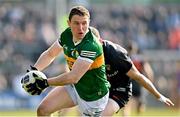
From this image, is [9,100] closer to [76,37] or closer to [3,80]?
[3,80]

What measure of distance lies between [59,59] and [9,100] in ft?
7.70

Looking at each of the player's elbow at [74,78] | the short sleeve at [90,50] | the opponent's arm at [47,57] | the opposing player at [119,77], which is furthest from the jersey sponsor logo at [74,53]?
the opposing player at [119,77]

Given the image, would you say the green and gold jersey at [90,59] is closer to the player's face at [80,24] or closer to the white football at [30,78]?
the player's face at [80,24]

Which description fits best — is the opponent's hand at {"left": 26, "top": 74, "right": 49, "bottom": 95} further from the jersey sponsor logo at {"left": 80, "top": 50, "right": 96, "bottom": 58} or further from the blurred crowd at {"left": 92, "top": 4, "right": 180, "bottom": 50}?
the blurred crowd at {"left": 92, "top": 4, "right": 180, "bottom": 50}

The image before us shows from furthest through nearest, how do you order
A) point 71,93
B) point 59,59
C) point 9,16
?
point 9,16 → point 59,59 → point 71,93

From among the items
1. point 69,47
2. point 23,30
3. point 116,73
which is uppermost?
point 69,47

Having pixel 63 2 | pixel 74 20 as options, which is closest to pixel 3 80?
pixel 63 2

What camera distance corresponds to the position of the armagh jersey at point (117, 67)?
11.5 m

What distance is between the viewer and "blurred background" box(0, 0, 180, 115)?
26031mm

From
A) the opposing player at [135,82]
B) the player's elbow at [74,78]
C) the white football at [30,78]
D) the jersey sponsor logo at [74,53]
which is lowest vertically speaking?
the opposing player at [135,82]

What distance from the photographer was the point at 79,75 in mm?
10039

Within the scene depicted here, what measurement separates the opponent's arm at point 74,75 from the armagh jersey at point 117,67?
1.30 meters

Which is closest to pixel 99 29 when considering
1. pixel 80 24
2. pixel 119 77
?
pixel 119 77

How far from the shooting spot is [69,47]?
418 inches
